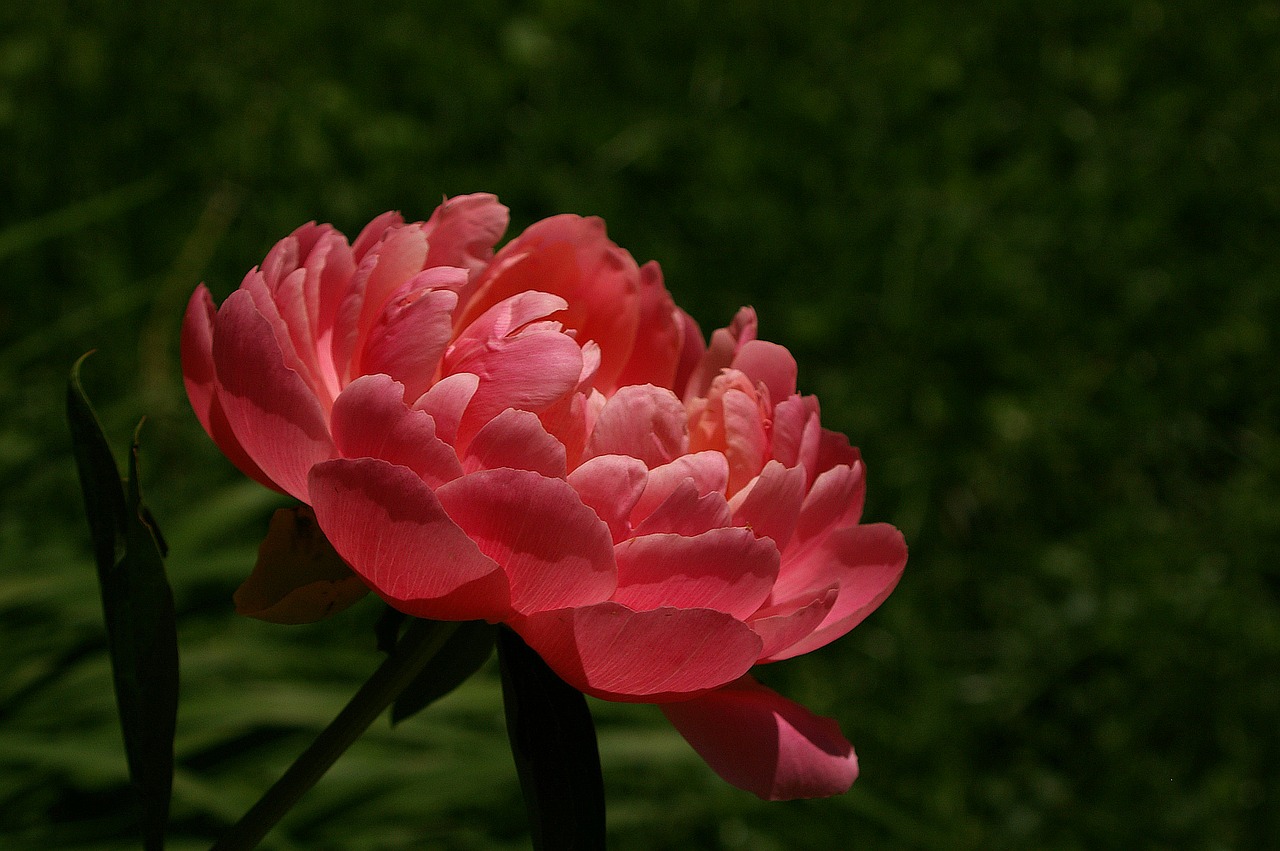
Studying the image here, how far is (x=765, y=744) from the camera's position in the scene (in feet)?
1.61

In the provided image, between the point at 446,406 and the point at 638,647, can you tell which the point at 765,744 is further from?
the point at 446,406

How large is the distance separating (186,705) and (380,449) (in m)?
0.88

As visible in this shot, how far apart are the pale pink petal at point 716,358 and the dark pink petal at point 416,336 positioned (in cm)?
14

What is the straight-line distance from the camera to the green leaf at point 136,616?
51 cm

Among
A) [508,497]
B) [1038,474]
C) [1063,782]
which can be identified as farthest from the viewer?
[1038,474]

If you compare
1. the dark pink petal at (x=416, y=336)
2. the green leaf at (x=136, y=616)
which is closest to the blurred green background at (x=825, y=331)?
the green leaf at (x=136, y=616)

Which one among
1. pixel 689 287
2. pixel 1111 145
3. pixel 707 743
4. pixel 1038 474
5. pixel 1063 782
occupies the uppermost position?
pixel 707 743

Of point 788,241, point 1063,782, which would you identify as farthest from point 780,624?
point 788,241

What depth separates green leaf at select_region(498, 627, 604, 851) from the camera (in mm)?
466

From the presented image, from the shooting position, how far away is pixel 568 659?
1.52 ft

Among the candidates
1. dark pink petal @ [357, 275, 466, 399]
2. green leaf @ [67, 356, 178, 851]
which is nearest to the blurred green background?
green leaf @ [67, 356, 178, 851]

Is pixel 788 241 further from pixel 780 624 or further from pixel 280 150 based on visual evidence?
pixel 780 624

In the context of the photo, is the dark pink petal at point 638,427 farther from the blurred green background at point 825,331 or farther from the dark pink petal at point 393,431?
the blurred green background at point 825,331

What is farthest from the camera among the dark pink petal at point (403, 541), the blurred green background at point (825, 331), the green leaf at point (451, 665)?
the blurred green background at point (825, 331)
